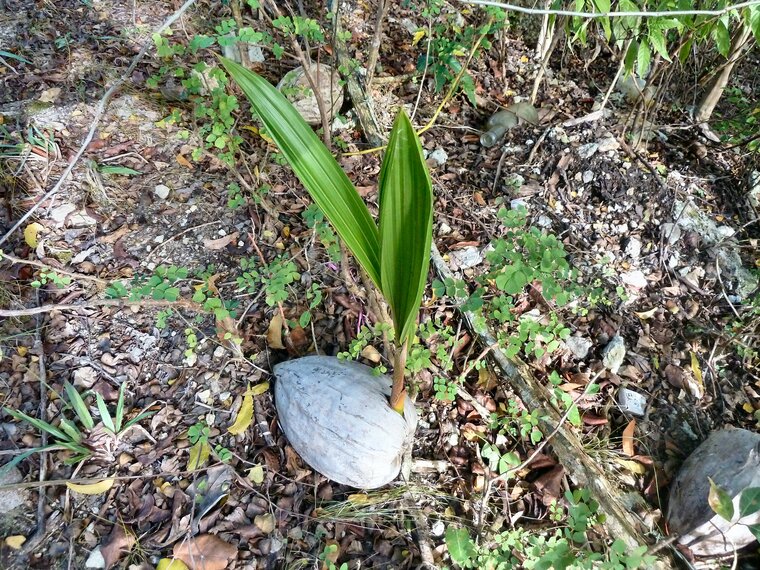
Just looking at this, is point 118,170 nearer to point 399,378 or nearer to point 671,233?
point 399,378

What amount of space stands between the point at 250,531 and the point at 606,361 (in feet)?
3.86

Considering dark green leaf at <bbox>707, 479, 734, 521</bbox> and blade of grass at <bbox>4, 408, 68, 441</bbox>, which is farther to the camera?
blade of grass at <bbox>4, 408, 68, 441</bbox>

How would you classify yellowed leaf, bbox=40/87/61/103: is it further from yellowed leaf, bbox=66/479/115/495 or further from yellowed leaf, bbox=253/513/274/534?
yellowed leaf, bbox=253/513/274/534

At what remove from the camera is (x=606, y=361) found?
1.58 meters

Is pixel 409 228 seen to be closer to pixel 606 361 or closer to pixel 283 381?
pixel 283 381

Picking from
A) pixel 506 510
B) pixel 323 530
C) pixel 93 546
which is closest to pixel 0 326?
pixel 93 546

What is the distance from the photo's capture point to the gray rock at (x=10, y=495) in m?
1.25

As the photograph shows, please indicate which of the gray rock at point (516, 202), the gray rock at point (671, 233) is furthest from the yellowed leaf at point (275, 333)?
the gray rock at point (671, 233)

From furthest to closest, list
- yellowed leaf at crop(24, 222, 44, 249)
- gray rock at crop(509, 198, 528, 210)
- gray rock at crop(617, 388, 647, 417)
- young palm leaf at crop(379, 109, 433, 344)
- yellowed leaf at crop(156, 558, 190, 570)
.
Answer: gray rock at crop(509, 198, 528, 210), yellowed leaf at crop(24, 222, 44, 249), gray rock at crop(617, 388, 647, 417), yellowed leaf at crop(156, 558, 190, 570), young palm leaf at crop(379, 109, 433, 344)

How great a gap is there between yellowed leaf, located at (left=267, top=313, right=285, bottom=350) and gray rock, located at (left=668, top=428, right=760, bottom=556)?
1180 mm

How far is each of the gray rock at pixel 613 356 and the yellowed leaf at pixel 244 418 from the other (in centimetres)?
111

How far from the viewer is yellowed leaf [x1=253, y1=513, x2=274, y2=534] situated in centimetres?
125

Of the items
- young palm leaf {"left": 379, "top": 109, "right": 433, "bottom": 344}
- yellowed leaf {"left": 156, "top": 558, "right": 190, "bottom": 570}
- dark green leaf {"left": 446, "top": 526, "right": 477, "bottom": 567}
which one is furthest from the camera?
yellowed leaf {"left": 156, "top": 558, "right": 190, "bottom": 570}

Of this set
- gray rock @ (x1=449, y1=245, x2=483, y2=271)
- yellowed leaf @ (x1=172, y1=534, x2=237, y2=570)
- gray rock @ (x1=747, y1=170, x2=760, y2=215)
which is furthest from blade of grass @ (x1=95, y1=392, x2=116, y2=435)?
gray rock @ (x1=747, y1=170, x2=760, y2=215)
